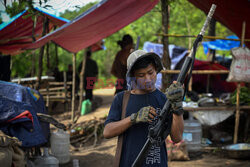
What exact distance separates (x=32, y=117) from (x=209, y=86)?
307 inches

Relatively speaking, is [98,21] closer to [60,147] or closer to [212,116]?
[60,147]

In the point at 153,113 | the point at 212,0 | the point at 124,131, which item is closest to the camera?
the point at 153,113

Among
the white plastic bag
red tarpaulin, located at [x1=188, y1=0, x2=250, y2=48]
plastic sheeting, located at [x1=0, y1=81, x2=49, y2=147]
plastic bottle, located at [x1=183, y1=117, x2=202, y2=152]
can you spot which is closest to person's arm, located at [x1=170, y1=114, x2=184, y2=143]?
plastic sheeting, located at [x1=0, y1=81, x2=49, y2=147]

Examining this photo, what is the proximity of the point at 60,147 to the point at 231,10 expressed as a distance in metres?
3.72

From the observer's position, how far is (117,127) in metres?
1.89

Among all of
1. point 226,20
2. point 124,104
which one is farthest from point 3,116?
point 226,20

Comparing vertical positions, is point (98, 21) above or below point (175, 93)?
above

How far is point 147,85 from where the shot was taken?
1.95 metres

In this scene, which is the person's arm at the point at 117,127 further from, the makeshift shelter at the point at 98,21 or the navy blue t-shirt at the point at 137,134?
the makeshift shelter at the point at 98,21

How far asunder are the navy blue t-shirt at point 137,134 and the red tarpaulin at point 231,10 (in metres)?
2.75

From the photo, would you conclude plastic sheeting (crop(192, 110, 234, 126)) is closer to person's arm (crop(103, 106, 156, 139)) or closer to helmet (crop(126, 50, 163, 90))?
helmet (crop(126, 50, 163, 90))

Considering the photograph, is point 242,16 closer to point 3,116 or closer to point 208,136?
point 208,136

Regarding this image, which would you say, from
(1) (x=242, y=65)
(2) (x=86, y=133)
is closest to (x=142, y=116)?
(1) (x=242, y=65)

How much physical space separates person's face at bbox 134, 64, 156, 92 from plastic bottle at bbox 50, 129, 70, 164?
10.6ft
